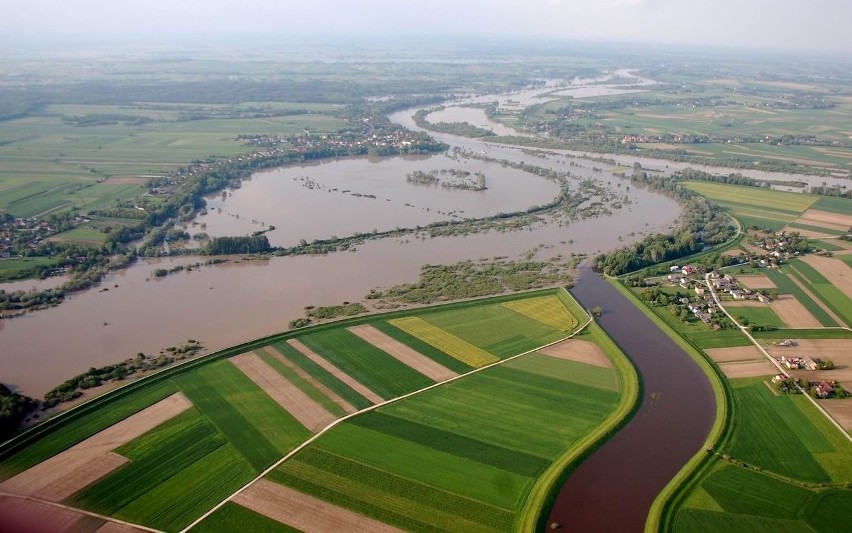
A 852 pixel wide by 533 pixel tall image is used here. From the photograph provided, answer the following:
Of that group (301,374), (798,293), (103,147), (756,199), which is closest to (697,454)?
(301,374)

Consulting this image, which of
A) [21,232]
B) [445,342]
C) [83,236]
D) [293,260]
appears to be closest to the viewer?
[445,342]

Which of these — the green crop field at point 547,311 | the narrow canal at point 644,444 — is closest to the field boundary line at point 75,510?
the narrow canal at point 644,444

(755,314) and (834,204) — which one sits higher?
(834,204)

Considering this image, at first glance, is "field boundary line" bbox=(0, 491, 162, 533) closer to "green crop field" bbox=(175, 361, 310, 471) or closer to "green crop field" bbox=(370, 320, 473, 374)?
A: "green crop field" bbox=(175, 361, 310, 471)

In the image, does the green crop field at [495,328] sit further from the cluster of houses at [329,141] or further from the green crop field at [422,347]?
the cluster of houses at [329,141]

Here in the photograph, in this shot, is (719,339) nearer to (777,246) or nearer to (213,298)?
(777,246)

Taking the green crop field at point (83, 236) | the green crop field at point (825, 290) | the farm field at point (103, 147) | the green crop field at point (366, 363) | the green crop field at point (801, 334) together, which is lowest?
the green crop field at point (366, 363)

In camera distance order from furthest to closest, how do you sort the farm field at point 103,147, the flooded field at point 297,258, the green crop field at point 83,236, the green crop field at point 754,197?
the farm field at point 103,147 < the green crop field at point 754,197 < the green crop field at point 83,236 < the flooded field at point 297,258
